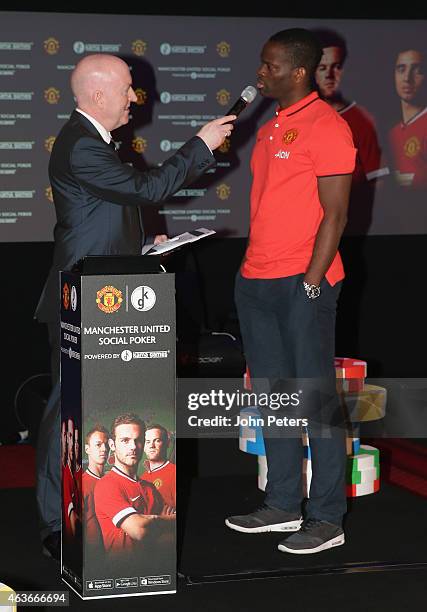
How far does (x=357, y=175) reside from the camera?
5.85 meters

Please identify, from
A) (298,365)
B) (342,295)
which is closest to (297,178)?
(298,365)

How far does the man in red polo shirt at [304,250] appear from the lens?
11.0 feet

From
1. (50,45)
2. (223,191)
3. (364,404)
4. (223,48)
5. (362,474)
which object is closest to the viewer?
(362,474)

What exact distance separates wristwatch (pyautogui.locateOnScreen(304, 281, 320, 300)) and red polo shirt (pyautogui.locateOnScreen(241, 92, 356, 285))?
7 centimetres

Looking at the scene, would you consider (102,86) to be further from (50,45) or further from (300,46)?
(50,45)

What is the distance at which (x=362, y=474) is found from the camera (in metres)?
4.19

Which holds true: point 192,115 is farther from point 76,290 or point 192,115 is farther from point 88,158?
point 76,290

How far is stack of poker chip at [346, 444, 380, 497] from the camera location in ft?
13.7

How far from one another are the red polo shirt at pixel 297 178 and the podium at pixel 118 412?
636mm

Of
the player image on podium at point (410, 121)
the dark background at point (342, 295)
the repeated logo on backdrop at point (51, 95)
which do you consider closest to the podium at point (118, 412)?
the dark background at point (342, 295)

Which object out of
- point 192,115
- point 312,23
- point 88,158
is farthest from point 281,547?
point 312,23

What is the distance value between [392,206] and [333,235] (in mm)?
2665

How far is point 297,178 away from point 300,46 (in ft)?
1.42

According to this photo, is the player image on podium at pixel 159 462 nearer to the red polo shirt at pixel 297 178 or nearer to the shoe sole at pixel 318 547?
the shoe sole at pixel 318 547
